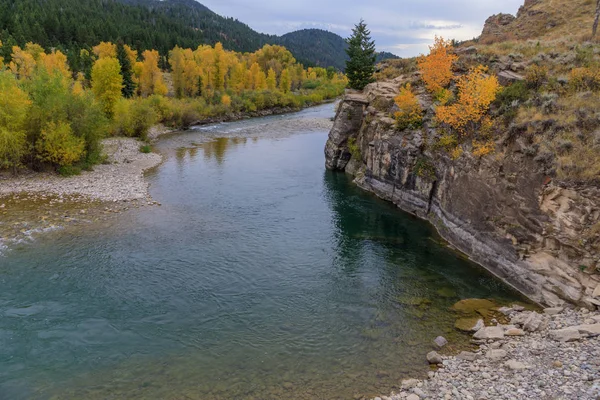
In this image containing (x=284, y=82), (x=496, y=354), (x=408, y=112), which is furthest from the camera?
(x=284, y=82)

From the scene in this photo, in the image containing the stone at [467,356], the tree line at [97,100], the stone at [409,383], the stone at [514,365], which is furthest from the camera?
the tree line at [97,100]

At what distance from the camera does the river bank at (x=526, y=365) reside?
13.0m

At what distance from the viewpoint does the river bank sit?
13.0 m

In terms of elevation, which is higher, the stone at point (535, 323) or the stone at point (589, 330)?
the stone at point (589, 330)

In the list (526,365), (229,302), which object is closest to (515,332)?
(526,365)

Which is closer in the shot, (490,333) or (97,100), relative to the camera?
(490,333)

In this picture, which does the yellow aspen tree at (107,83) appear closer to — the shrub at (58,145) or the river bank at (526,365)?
the shrub at (58,145)

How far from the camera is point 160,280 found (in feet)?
70.6

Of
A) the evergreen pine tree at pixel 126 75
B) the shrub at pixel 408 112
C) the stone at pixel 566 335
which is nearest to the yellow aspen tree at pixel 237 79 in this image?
the evergreen pine tree at pixel 126 75

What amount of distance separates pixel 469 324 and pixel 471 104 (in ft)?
56.2

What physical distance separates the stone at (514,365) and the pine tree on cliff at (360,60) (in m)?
43.3

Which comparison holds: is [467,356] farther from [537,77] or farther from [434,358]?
[537,77]

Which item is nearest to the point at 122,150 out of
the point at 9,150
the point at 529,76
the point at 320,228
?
the point at 9,150

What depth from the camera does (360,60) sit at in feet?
169
